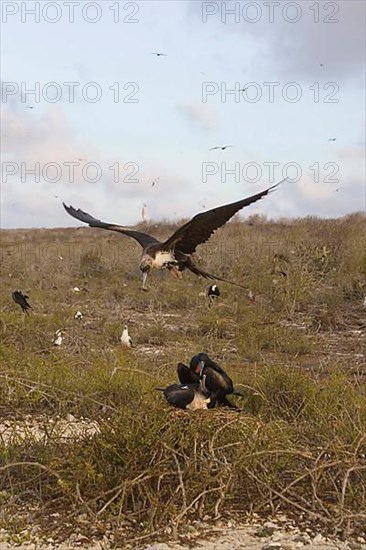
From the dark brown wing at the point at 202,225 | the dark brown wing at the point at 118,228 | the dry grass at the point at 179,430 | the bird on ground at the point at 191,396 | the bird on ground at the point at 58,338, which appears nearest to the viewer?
the dry grass at the point at 179,430

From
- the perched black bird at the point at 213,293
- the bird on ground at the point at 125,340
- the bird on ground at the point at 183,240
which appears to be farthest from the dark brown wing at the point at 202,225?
the perched black bird at the point at 213,293

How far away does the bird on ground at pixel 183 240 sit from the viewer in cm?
456

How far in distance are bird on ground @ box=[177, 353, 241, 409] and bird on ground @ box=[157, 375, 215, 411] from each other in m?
0.03

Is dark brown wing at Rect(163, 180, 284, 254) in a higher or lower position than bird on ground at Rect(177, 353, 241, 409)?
→ higher

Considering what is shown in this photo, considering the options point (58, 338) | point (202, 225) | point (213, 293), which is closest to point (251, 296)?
point (213, 293)

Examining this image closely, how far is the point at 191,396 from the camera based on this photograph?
3.70m

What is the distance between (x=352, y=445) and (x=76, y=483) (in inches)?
46.0

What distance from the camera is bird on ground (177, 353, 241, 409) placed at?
3.82 meters

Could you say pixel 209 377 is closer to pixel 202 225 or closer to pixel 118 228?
pixel 202 225

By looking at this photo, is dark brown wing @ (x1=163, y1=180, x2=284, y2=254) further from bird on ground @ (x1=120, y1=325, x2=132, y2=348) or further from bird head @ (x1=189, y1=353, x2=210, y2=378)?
bird on ground @ (x1=120, y1=325, x2=132, y2=348)

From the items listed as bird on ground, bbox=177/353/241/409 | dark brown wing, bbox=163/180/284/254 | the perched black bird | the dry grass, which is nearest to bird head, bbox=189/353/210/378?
bird on ground, bbox=177/353/241/409

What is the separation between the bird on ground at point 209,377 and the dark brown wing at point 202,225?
967 millimetres

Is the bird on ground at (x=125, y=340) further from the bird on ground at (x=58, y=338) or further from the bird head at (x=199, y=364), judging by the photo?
the bird head at (x=199, y=364)

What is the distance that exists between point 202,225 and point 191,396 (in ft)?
4.43
